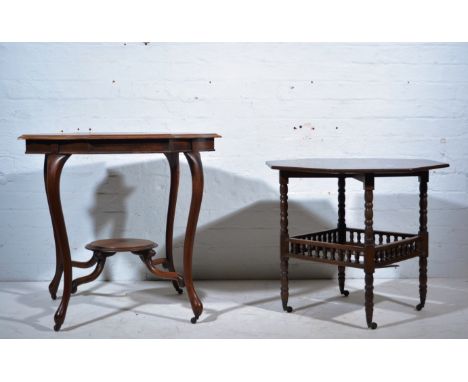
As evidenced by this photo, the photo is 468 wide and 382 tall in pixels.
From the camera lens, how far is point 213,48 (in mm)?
4578

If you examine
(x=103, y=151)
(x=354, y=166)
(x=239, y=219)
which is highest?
(x=103, y=151)

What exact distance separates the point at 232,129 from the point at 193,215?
1107 millimetres

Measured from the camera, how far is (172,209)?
4363 millimetres

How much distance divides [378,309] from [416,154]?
1234mm

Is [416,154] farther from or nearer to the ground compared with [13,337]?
farther from the ground

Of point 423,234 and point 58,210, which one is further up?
point 58,210

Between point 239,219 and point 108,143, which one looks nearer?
point 108,143

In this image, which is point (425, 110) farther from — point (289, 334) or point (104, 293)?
point (104, 293)

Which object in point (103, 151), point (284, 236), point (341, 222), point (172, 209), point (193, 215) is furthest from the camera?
point (172, 209)

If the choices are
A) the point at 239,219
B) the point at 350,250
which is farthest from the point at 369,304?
the point at 239,219

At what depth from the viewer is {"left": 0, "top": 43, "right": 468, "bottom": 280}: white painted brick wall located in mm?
4586

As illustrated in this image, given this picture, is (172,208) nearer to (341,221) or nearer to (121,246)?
(121,246)

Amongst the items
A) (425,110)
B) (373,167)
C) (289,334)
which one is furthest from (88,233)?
(425,110)

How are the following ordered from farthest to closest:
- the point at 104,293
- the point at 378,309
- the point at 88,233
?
the point at 88,233 < the point at 104,293 < the point at 378,309
